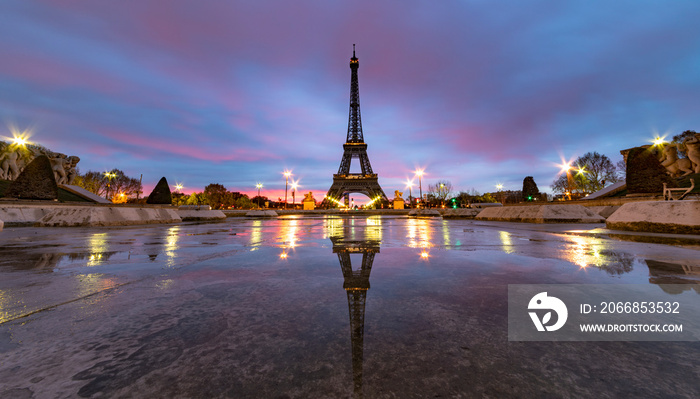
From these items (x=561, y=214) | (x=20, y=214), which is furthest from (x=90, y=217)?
(x=561, y=214)

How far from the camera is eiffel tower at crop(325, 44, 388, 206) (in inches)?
2441

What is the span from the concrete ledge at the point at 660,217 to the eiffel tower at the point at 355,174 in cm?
5216

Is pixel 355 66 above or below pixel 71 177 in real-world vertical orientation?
above

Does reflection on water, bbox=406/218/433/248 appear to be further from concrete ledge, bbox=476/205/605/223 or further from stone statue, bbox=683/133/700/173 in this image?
stone statue, bbox=683/133/700/173

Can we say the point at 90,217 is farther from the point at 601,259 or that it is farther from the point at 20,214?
the point at 601,259

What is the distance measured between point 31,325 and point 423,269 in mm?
3635

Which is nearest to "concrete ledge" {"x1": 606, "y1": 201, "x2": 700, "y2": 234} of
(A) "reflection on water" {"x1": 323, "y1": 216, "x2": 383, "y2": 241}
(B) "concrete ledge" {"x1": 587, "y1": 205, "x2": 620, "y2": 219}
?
(A) "reflection on water" {"x1": 323, "y1": 216, "x2": 383, "y2": 241}

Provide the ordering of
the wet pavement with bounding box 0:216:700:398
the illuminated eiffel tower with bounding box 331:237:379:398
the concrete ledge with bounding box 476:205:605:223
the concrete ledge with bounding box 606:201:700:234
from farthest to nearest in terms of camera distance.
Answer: the concrete ledge with bounding box 476:205:605:223, the concrete ledge with bounding box 606:201:700:234, the illuminated eiffel tower with bounding box 331:237:379:398, the wet pavement with bounding box 0:216:700:398

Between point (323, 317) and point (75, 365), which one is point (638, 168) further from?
point (75, 365)

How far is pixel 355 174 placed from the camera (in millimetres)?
64125

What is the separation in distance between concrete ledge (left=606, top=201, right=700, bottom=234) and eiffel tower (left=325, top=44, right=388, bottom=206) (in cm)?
5216

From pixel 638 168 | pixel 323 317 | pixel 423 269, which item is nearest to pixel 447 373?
pixel 323 317

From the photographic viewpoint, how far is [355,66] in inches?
2982

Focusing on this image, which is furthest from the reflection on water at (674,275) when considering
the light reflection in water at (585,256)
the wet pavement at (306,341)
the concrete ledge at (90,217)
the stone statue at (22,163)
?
the stone statue at (22,163)
